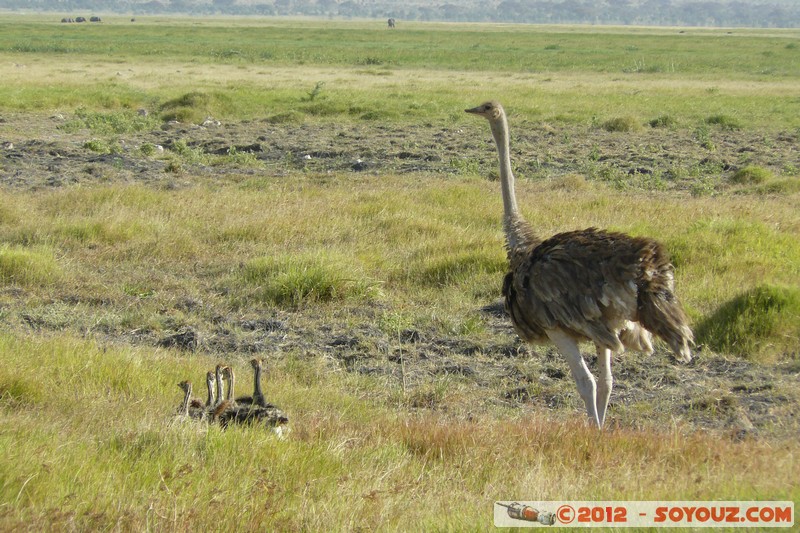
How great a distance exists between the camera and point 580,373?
548 cm

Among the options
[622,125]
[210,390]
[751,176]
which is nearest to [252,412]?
[210,390]

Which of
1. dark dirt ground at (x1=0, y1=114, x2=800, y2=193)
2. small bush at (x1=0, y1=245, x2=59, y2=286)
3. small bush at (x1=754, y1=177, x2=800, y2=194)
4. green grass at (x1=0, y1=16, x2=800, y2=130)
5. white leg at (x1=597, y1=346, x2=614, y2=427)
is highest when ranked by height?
white leg at (x1=597, y1=346, x2=614, y2=427)

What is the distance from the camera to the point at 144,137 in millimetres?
20266

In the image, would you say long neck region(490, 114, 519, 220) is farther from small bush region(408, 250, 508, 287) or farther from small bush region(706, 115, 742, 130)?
small bush region(706, 115, 742, 130)

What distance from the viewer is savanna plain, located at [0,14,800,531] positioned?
375 cm

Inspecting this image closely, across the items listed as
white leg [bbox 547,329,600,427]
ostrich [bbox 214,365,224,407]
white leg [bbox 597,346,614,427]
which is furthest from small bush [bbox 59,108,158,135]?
white leg [bbox 597,346,614,427]

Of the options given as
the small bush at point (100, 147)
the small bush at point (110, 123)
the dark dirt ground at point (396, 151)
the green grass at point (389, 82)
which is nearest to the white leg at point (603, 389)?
the dark dirt ground at point (396, 151)

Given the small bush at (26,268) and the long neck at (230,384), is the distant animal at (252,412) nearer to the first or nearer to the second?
the long neck at (230,384)

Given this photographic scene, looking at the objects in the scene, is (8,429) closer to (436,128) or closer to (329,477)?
(329,477)

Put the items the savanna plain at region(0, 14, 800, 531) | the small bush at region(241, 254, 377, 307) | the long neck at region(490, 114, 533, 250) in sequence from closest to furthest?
the savanna plain at region(0, 14, 800, 531), the long neck at region(490, 114, 533, 250), the small bush at region(241, 254, 377, 307)

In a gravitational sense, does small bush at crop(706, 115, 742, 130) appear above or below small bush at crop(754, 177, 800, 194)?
below

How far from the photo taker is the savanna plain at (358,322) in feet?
12.3

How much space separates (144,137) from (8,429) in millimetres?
16892

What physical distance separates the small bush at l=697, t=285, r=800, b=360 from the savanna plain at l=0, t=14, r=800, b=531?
2 cm
